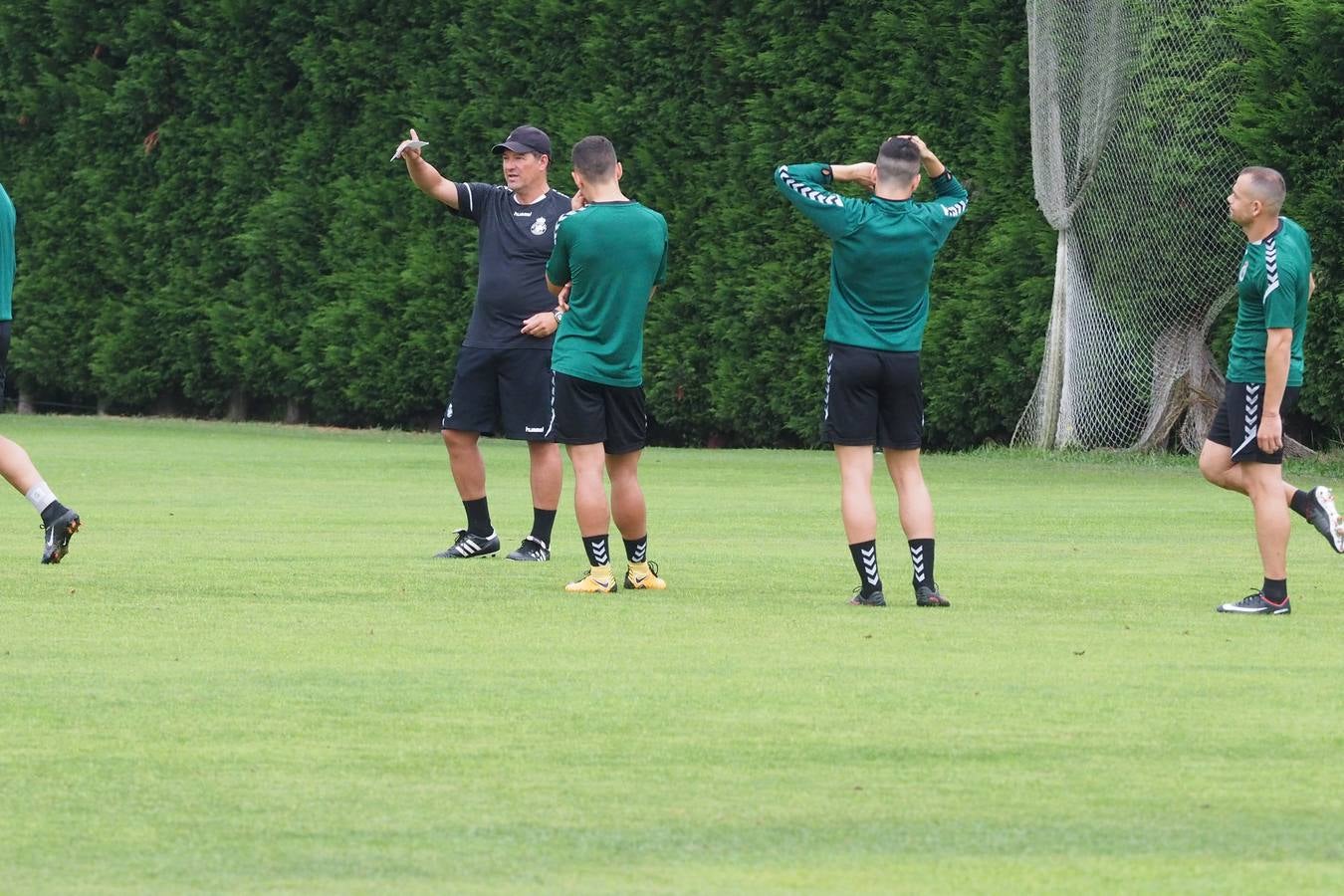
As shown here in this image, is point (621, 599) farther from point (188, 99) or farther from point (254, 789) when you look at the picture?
point (188, 99)

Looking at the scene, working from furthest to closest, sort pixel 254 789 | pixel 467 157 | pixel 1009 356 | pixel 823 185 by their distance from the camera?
pixel 467 157, pixel 1009 356, pixel 823 185, pixel 254 789

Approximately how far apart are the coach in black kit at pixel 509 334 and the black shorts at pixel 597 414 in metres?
1.22

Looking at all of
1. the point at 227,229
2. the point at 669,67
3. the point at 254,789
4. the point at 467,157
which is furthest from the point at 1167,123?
the point at 254,789

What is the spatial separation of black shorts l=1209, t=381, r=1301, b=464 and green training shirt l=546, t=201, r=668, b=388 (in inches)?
83.0

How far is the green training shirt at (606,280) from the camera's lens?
885 cm

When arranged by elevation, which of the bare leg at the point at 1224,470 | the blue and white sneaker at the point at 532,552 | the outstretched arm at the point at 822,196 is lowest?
the blue and white sneaker at the point at 532,552

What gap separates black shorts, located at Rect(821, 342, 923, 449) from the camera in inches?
335

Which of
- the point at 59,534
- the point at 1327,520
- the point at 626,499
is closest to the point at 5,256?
the point at 59,534

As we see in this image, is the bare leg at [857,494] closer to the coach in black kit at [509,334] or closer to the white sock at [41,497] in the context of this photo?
the coach in black kit at [509,334]

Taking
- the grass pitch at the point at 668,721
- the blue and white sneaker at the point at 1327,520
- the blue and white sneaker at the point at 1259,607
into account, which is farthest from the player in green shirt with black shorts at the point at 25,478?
the blue and white sneaker at the point at 1327,520

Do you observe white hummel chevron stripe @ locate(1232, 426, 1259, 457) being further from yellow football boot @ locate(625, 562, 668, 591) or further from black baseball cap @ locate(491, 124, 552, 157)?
black baseball cap @ locate(491, 124, 552, 157)

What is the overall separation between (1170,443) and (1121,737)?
11.7 m

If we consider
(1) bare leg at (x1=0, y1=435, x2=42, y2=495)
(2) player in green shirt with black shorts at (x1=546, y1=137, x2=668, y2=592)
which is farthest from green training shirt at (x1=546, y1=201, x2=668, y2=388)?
(1) bare leg at (x1=0, y1=435, x2=42, y2=495)

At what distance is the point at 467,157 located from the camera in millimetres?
21094
